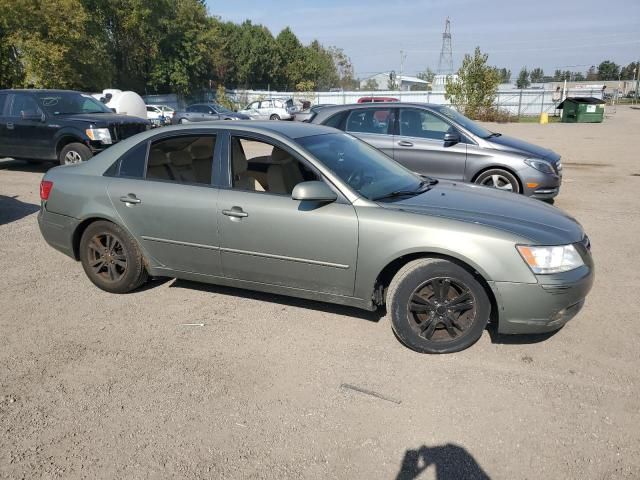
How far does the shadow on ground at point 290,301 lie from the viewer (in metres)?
4.30

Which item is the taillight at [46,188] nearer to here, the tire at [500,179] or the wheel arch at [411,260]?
the wheel arch at [411,260]

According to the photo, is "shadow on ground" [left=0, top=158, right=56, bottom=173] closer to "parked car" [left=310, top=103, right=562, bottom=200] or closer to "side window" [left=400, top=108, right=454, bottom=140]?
"parked car" [left=310, top=103, right=562, bottom=200]

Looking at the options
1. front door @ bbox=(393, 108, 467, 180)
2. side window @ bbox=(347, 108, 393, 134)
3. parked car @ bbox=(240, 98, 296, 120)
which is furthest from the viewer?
parked car @ bbox=(240, 98, 296, 120)

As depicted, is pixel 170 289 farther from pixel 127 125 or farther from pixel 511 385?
pixel 127 125

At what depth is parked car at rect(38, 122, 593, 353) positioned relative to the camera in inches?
136

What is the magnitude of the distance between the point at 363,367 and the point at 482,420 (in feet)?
2.83

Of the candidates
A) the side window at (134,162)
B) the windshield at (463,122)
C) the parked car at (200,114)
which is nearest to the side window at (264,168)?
the side window at (134,162)

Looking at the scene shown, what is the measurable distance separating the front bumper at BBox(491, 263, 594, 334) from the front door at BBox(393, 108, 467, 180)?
15.0 ft

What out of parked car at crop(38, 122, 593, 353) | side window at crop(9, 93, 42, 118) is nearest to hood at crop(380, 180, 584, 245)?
parked car at crop(38, 122, 593, 353)

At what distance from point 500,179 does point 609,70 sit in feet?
438

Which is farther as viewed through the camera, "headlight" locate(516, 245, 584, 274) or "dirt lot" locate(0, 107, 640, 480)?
"headlight" locate(516, 245, 584, 274)

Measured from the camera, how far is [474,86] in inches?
1367

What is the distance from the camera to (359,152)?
4.57m

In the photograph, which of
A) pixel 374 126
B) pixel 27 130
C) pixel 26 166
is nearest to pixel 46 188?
pixel 374 126
